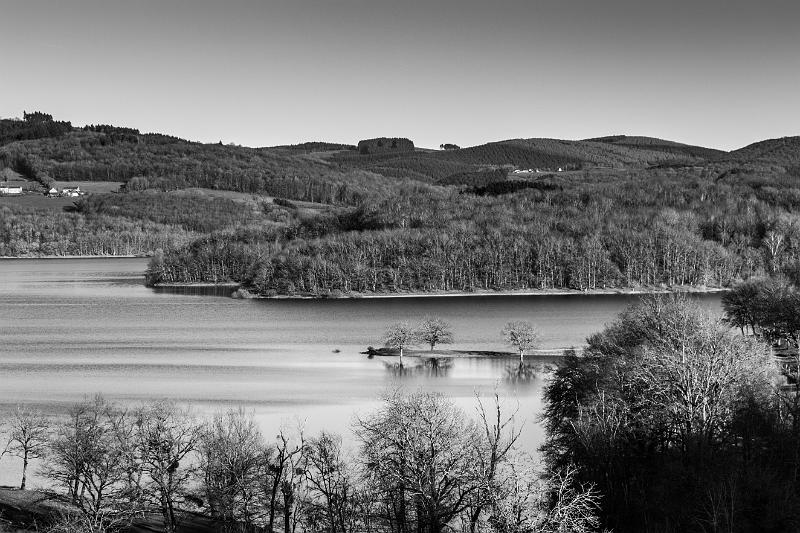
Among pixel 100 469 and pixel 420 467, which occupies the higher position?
pixel 420 467

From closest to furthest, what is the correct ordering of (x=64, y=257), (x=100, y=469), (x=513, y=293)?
(x=100, y=469)
(x=513, y=293)
(x=64, y=257)

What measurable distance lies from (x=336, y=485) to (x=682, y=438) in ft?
29.8

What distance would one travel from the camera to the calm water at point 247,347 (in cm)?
4316

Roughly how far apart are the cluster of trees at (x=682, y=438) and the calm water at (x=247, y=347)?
3906 millimetres

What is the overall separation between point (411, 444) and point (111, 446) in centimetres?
926

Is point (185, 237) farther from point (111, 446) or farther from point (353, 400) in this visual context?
point (111, 446)

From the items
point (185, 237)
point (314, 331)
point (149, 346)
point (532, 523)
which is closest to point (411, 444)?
point (532, 523)

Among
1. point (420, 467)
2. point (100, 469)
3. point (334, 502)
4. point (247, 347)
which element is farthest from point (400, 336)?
point (420, 467)

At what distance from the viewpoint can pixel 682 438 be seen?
2612cm

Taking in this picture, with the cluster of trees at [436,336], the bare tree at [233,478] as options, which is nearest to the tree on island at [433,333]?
the cluster of trees at [436,336]

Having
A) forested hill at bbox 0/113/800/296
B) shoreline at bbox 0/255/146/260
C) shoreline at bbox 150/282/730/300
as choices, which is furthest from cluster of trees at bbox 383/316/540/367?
shoreline at bbox 0/255/146/260

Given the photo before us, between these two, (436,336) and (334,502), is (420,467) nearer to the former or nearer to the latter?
(334,502)

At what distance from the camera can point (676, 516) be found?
23109 mm

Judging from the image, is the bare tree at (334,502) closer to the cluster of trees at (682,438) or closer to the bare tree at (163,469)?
the bare tree at (163,469)
